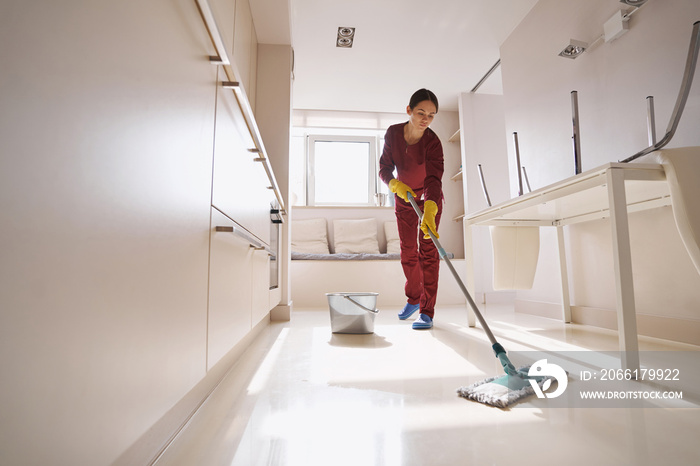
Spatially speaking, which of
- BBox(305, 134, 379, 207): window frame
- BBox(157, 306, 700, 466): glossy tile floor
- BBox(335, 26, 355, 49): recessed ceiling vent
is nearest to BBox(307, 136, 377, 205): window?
BBox(305, 134, 379, 207): window frame

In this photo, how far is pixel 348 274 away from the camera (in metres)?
3.68

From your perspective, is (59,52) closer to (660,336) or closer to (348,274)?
(660,336)

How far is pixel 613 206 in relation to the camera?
Answer: 1110mm

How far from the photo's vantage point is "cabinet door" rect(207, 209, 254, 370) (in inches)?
30.1

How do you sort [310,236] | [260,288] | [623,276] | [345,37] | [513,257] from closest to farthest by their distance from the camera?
[623,276]
[260,288]
[513,257]
[345,37]
[310,236]

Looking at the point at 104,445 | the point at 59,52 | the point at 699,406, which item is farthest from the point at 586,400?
the point at 59,52

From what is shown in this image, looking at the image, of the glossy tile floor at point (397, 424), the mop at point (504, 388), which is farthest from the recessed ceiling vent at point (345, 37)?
the mop at point (504, 388)

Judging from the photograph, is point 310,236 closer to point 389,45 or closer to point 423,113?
point 389,45

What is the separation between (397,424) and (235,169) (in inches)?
29.5

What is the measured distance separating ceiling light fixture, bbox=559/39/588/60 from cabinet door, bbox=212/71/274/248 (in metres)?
2.10

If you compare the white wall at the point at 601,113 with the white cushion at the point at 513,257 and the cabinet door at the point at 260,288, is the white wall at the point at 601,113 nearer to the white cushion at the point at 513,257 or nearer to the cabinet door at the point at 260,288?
the white cushion at the point at 513,257

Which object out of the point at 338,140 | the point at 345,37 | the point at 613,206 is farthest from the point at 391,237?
the point at 613,206

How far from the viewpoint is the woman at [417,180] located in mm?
2197

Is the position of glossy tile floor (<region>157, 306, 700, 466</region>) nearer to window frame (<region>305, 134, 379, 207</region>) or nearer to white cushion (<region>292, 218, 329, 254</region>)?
white cushion (<region>292, 218, 329, 254</region>)
